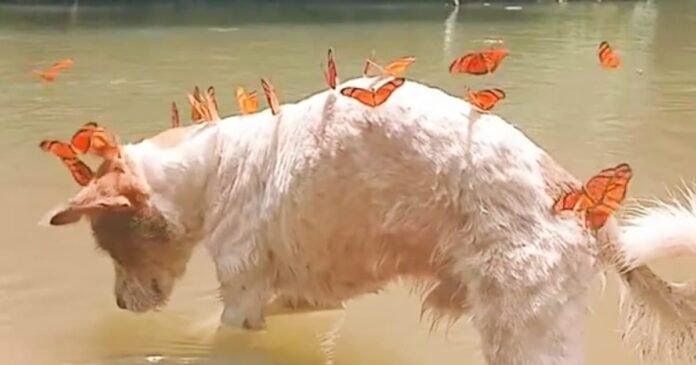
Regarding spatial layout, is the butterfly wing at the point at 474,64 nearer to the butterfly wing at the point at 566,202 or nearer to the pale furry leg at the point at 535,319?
the butterfly wing at the point at 566,202

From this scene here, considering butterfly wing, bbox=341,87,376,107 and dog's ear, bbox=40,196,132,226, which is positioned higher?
butterfly wing, bbox=341,87,376,107

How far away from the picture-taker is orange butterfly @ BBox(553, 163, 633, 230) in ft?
8.02

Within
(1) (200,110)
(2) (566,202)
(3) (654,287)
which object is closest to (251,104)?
(1) (200,110)

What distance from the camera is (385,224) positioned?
263cm

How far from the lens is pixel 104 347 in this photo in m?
3.13

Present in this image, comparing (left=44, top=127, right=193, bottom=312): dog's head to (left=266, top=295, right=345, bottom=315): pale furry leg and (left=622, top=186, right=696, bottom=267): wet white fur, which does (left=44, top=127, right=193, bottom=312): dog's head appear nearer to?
(left=266, top=295, right=345, bottom=315): pale furry leg

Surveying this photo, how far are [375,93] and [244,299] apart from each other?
0.64 m

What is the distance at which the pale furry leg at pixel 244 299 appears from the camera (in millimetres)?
2916

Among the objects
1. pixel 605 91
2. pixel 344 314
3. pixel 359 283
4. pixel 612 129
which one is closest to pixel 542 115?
pixel 612 129

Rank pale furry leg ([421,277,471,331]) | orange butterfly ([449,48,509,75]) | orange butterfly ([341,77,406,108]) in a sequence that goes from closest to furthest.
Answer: pale furry leg ([421,277,471,331]) < orange butterfly ([341,77,406,108]) < orange butterfly ([449,48,509,75])

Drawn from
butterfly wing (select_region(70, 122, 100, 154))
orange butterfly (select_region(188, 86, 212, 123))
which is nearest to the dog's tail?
orange butterfly (select_region(188, 86, 212, 123))

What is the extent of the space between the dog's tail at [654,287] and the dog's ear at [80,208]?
1154mm

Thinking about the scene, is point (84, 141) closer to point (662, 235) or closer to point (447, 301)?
point (447, 301)

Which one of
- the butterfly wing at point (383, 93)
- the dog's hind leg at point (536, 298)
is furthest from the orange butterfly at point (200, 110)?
the dog's hind leg at point (536, 298)
